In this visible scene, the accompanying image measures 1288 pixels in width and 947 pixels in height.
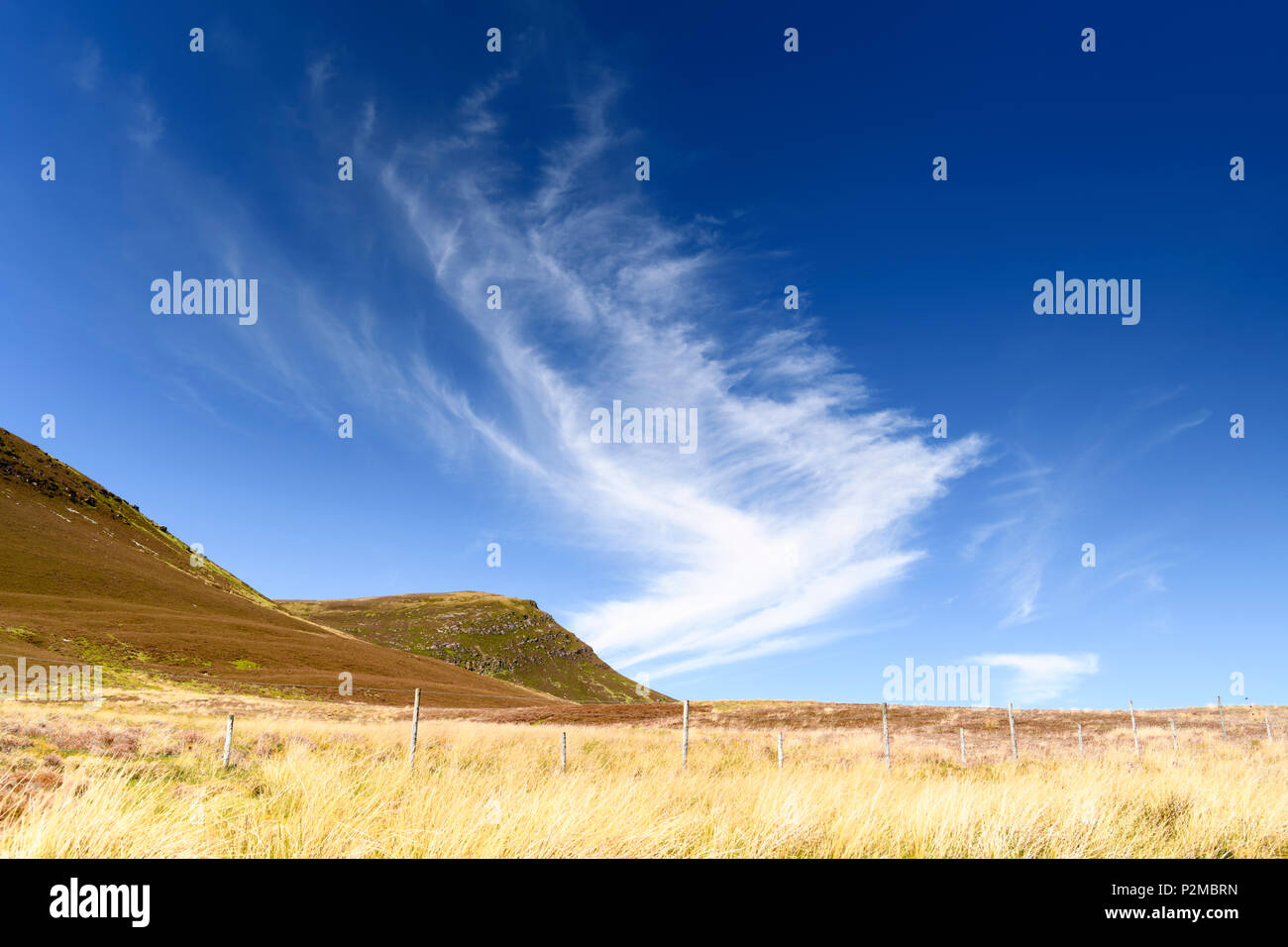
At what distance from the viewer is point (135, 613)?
244 ft

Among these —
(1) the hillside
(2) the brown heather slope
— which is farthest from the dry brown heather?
(1) the hillside

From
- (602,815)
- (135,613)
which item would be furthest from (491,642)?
(602,815)

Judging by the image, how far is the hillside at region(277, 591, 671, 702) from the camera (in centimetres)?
15888

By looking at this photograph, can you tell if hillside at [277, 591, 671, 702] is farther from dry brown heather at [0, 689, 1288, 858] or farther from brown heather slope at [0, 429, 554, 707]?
dry brown heather at [0, 689, 1288, 858]

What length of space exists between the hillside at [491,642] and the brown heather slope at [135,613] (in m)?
41.8

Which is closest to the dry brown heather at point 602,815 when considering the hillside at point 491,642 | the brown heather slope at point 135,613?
the brown heather slope at point 135,613

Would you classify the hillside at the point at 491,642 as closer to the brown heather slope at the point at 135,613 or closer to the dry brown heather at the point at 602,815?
the brown heather slope at the point at 135,613

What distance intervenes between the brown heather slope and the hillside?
41823mm

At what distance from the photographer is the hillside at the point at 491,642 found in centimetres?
15888

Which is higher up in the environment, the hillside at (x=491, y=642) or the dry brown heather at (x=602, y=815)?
→ the dry brown heather at (x=602, y=815)

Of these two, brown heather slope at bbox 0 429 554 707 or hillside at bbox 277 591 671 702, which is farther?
hillside at bbox 277 591 671 702
